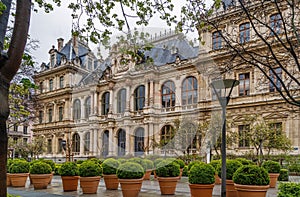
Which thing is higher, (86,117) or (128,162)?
(86,117)

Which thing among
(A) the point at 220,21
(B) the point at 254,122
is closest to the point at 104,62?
(A) the point at 220,21

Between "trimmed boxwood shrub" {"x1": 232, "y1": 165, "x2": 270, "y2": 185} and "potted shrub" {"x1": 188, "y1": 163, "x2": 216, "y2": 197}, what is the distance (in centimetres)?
95

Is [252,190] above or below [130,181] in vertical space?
above

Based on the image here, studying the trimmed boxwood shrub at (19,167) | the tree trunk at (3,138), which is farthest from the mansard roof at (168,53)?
the trimmed boxwood shrub at (19,167)

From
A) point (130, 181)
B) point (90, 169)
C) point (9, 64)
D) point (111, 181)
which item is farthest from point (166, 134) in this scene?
point (111, 181)

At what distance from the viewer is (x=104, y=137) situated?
230 inches

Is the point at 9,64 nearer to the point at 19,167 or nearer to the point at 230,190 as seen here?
the point at 230,190

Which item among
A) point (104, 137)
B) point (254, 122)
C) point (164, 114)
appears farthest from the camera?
point (254, 122)

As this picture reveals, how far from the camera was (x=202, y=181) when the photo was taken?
30.7ft

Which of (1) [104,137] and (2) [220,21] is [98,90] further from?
(2) [220,21]

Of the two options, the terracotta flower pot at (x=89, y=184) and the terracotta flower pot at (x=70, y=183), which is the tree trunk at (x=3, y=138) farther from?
the terracotta flower pot at (x=70, y=183)

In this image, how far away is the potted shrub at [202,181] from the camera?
30.7 ft

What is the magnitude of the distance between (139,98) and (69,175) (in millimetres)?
7467

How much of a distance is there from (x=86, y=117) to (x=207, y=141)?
180 inches
